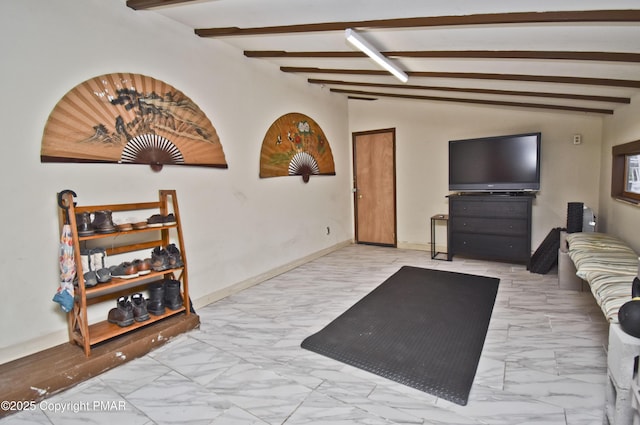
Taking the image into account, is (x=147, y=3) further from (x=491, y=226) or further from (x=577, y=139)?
(x=577, y=139)

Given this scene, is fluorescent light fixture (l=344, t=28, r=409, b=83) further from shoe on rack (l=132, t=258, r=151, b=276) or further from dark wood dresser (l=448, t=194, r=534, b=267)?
shoe on rack (l=132, t=258, r=151, b=276)

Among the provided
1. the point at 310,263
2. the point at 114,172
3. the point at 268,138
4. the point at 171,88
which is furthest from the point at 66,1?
the point at 310,263

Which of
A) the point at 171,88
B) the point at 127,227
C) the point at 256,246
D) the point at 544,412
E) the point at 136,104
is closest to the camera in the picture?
the point at 544,412

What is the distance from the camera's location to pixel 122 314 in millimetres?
2578

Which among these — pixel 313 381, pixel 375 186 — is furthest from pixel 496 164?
pixel 313 381

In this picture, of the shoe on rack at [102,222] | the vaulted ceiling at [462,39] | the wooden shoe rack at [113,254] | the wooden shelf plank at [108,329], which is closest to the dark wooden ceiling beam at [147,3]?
the vaulted ceiling at [462,39]

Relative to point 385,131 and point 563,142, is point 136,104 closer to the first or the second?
point 385,131

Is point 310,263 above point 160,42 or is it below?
below

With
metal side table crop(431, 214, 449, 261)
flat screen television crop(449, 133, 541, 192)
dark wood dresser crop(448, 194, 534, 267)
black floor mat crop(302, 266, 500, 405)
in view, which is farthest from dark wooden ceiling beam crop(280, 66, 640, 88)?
metal side table crop(431, 214, 449, 261)

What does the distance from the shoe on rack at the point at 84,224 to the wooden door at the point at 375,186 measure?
465 centimetres

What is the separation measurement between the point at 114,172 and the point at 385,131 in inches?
173

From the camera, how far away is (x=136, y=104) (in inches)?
113

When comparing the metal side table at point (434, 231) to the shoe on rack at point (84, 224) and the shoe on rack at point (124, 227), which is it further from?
the shoe on rack at point (84, 224)

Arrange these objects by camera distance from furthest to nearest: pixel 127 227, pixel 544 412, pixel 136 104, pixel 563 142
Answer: pixel 563 142 < pixel 136 104 < pixel 127 227 < pixel 544 412
